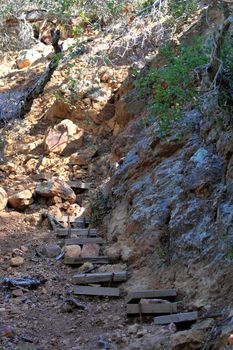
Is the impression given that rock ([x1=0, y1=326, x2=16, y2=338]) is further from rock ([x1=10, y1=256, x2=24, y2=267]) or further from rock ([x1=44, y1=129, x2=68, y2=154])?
rock ([x1=44, y1=129, x2=68, y2=154])

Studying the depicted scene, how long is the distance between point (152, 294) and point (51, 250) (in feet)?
8.42

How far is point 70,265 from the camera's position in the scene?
8023 mm

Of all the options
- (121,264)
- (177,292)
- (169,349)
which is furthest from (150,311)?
(121,264)

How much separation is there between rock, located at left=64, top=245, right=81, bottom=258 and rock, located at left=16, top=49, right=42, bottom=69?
28.7 feet

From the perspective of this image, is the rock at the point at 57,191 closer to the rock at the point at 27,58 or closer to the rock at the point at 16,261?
the rock at the point at 16,261

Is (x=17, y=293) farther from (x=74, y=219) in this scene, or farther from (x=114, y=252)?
(x=74, y=219)

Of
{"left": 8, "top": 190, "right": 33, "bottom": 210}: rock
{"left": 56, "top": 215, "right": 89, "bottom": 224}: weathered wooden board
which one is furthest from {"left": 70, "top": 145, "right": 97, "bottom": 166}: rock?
{"left": 56, "top": 215, "right": 89, "bottom": 224}: weathered wooden board

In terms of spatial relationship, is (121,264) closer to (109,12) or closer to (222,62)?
(222,62)

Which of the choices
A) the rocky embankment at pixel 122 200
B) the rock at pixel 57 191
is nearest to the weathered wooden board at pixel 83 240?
the rocky embankment at pixel 122 200

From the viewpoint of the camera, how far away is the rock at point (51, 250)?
8.41m

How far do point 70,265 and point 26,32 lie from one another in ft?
30.4

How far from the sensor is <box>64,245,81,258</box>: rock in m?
8.15

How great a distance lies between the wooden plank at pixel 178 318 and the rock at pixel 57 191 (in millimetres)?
4888

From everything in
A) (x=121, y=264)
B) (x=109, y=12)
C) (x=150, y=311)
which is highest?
(x=109, y=12)
